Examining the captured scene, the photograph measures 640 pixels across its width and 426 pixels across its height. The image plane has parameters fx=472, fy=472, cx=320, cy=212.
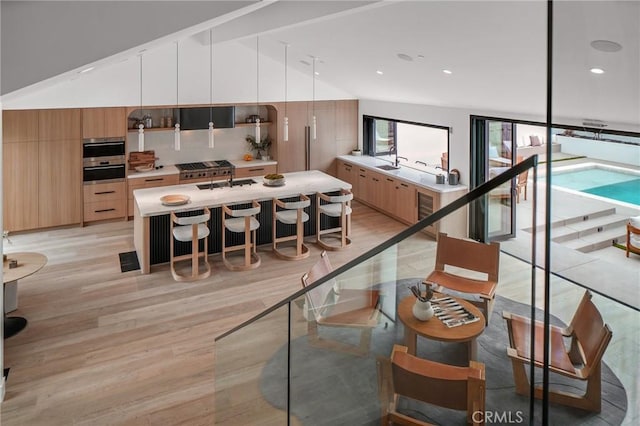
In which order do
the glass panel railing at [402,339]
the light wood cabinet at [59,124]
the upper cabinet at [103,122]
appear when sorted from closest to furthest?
the glass panel railing at [402,339] → the light wood cabinet at [59,124] → the upper cabinet at [103,122]

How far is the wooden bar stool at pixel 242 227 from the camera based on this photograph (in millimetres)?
6238

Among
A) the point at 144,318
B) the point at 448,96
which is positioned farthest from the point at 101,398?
the point at 448,96

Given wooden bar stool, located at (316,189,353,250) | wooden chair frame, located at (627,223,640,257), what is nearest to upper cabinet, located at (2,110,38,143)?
wooden bar stool, located at (316,189,353,250)

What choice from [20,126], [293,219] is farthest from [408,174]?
[20,126]

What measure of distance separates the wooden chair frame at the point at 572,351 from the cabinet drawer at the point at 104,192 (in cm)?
787

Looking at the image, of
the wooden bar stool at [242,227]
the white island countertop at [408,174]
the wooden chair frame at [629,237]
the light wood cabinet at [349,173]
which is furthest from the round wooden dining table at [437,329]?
the light wood cabinet at [349,173]

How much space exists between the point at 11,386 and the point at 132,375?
94cm

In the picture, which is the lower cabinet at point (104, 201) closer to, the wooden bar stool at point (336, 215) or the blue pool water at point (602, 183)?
the wooden bar stool at point (336, 215)

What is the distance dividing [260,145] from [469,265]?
27.0 ft

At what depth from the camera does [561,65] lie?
1314 mm

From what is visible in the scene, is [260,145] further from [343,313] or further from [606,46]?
[606,46]

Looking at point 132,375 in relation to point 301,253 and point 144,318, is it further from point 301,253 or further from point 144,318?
point 301,253

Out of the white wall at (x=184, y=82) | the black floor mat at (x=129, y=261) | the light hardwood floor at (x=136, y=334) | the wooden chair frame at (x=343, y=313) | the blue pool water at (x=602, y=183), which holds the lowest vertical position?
the light hardwood floor at (x=136, y=334)

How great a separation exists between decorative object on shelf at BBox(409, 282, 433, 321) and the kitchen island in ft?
16.0
